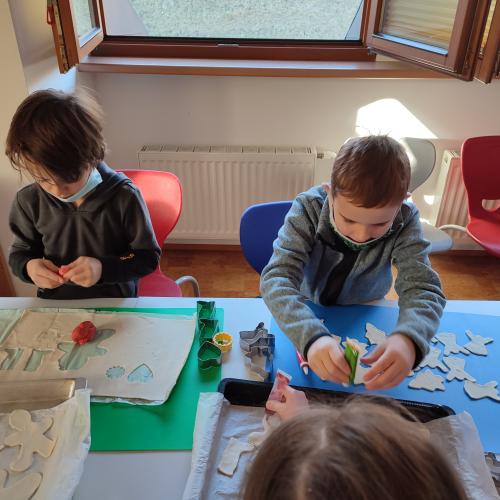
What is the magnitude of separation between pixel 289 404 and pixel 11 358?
53 centimetres

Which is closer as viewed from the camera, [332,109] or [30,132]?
[30,132]

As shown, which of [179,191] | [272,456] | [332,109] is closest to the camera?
[272,456]

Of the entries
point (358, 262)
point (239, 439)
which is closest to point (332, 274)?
point (358, 262)

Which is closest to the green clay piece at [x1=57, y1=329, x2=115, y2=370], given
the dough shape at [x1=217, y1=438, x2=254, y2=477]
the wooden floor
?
the dough shape at [x1=217, y1=438, x2=254, y2=477]

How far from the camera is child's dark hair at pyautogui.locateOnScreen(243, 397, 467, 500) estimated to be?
0.37 m

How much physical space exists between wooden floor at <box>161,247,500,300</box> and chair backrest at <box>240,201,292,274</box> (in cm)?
95

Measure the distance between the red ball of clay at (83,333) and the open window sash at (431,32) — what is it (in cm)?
133

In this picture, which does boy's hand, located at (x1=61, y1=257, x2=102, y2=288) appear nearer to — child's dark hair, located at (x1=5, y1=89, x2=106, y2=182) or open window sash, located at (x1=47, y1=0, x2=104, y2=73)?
child's dark hair, located at (x1=5, y1=89, x2=106, y2=182)

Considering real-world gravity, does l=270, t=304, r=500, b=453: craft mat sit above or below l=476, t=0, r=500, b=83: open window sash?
below

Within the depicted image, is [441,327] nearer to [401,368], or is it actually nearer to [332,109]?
[401,368]

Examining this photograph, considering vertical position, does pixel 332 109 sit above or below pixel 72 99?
below

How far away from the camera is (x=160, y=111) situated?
212 centimetres

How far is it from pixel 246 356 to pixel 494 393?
44 centimetres

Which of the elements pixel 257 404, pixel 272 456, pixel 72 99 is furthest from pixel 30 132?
pixel 272 456
